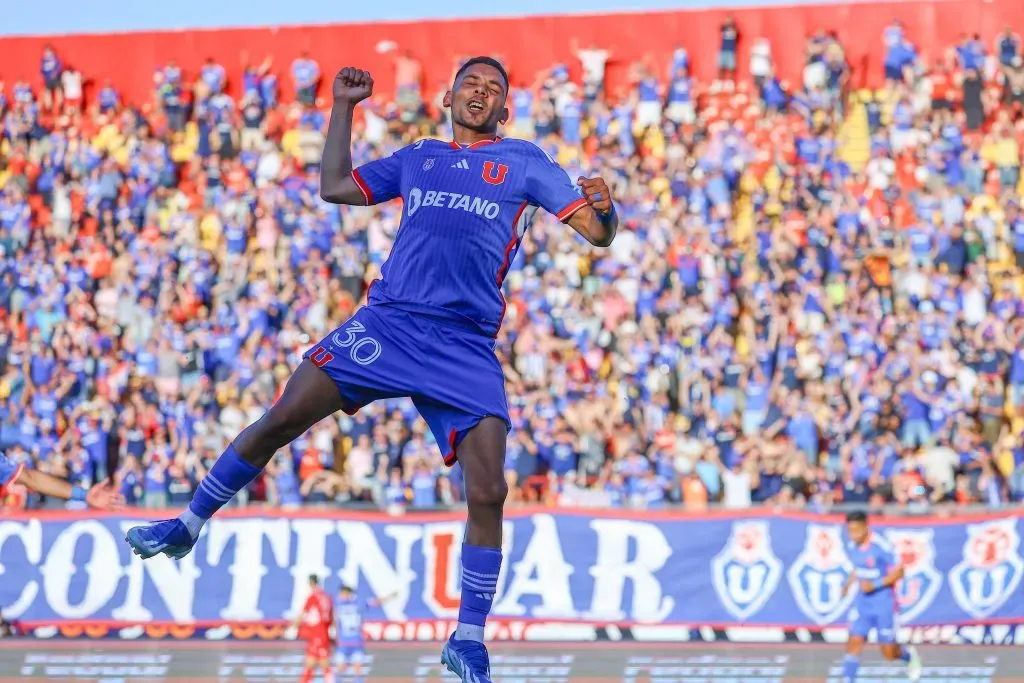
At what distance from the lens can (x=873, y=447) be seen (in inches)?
799

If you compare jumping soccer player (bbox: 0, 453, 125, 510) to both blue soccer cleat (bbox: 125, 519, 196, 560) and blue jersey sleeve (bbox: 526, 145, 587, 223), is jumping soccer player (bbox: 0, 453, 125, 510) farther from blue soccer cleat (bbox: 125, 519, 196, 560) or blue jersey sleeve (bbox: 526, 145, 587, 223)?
blue jersey sleeve (bbox: 526, 145, 587, 223)

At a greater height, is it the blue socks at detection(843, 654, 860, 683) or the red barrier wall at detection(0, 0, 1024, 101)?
the red barrier wall at detection(0, 0, 1024, 101)

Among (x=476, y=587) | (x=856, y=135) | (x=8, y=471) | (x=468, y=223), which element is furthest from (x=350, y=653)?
(x=856, y=135)

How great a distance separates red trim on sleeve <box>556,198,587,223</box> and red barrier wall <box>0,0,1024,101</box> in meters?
22.0

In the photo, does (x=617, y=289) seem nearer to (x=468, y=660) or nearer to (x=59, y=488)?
(x=59, y=488)

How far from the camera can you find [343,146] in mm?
7422

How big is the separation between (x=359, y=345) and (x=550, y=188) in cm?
106

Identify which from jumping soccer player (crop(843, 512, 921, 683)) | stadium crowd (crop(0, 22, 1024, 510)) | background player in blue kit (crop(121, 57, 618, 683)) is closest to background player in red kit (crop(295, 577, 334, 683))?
stadium crowd (crop(0, 22, 1024, 510))

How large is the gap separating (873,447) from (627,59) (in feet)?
37.3

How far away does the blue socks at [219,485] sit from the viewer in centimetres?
704

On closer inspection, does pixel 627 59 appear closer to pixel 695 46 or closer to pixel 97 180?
pixel 695 46

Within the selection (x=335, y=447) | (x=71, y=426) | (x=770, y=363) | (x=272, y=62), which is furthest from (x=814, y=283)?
(x=272, y=62)

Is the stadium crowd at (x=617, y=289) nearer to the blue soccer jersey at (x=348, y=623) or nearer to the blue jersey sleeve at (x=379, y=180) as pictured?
the blue soccer jersey at (x=348, y=623)

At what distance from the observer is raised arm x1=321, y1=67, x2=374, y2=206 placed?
7.33m
